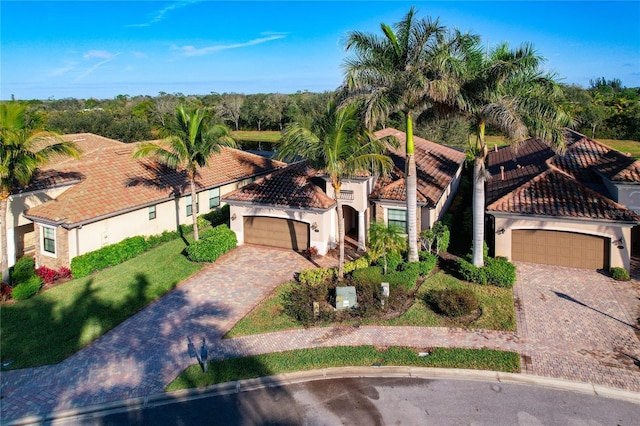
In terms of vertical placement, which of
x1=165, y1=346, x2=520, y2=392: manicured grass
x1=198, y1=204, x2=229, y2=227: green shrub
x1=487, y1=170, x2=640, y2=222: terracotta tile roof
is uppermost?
x1=487, y1=170, x2=640, y2=222: terracotta tile roof

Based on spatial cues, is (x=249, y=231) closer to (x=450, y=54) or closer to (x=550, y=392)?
(x=450, y=54)

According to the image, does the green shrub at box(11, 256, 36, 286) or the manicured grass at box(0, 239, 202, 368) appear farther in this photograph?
the green shrub at box(11, 256, 36, 286)

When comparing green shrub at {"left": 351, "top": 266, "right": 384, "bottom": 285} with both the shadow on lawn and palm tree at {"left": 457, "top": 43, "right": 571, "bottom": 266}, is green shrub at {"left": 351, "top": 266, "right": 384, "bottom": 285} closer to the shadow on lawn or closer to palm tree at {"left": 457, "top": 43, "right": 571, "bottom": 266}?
the shadow on lawn

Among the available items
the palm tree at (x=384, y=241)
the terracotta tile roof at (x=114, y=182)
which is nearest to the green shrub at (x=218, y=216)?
the terracotta tile roof at (x=114, y=182)

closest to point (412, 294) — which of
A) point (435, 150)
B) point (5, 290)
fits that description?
point (5, 290)

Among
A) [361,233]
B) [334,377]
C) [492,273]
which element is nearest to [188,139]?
[361,233]

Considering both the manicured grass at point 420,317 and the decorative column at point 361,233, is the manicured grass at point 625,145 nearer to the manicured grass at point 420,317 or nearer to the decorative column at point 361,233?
the decorative column at point 361,233

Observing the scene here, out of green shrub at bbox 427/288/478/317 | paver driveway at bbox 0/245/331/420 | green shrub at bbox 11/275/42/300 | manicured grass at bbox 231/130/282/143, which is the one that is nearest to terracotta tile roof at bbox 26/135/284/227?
green shrub at bbox 11/275/42/300
